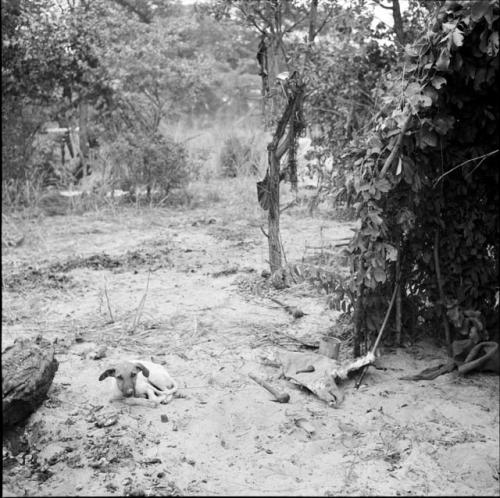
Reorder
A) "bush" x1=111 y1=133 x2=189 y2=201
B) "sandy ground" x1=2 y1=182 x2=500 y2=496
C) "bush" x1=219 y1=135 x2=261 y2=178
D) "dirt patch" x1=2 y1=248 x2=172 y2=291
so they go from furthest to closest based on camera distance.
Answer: "bush" x1=219 y1=135 x2=261 y2=178, "bush" x1=111 y1=133 x2=189 y2=201, "dirt patch" x1=2 y1=248 x2=172 y2=291, "sandy ground" x1=2 y1=182 x2=500 y2=496

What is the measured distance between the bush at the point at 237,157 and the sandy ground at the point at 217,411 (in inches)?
232

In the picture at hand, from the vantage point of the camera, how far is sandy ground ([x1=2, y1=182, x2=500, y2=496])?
8.07 feet

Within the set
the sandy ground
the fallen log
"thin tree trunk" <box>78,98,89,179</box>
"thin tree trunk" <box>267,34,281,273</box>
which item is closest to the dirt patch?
the sandy ground

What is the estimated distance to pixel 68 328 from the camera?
4684mm

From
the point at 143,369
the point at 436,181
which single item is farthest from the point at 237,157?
the point at 143,369

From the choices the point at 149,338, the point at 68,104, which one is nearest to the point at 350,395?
the point at 149,338

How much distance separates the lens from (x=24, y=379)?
3.17m

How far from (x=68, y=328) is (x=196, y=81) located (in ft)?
32.1

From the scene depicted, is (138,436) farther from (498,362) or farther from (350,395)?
(498,362)

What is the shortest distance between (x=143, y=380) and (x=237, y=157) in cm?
941

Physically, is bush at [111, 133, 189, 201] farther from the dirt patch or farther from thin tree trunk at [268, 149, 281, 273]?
thin tree trunk at [268, 149, 281, 273]

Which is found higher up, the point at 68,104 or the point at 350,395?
the point at 68,104

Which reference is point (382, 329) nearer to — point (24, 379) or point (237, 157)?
point (24, 379)

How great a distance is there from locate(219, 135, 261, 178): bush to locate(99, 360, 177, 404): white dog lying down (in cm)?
822
